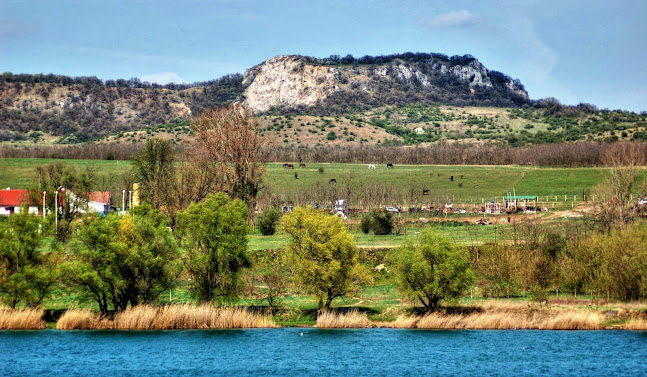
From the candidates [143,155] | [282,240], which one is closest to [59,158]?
[143,155]

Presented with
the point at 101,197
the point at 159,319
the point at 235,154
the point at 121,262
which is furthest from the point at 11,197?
the point at 159,319

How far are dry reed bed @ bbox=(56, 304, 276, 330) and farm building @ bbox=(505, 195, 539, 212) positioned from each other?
63.5m

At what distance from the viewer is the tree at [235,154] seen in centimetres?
8681

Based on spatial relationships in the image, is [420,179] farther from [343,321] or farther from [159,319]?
[159,319]

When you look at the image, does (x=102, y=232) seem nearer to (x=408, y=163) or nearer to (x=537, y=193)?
(x=537, y=193)

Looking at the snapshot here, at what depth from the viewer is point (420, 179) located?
149 metres

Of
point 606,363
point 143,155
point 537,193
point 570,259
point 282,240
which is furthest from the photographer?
point 537,193

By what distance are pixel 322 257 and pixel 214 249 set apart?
750 cm

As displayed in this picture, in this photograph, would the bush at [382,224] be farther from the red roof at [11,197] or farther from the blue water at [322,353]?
the red roof at [11,197]

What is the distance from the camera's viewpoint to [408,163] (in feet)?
634

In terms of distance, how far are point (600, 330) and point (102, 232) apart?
107 feet

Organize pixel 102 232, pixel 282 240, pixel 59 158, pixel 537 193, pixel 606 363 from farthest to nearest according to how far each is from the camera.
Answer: pixel 59 158 → pixel 537 193 → pixel 282 240 → pixel 102 232 → pixel 606 363

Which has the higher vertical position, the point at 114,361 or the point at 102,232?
the point at 102,232

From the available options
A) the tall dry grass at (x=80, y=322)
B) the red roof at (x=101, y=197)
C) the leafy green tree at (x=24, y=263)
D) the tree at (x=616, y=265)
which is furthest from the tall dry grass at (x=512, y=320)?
the red roof at (x=101, y=197)
